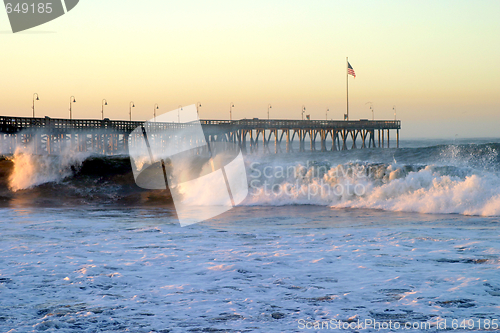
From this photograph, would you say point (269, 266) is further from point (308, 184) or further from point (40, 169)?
point (40, 169)

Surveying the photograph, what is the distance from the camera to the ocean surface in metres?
5.41

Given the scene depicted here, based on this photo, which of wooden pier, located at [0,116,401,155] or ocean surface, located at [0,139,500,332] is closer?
ocean surface, located at [0,139,500,332]

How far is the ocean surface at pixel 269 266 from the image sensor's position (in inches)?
213

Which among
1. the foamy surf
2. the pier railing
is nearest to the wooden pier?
the pier railing

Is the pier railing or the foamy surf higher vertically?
the pier railing

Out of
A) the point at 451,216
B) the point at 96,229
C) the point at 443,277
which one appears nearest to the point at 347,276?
the point at 443,277

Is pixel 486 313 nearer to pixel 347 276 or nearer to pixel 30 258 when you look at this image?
pixel 347 276

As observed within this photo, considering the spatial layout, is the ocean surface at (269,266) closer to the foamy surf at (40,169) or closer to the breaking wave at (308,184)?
the breaking wave at (308,184)

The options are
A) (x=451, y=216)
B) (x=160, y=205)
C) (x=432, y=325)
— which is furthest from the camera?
(x=160, y=205)

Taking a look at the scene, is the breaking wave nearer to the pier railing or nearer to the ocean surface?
the ocean surface

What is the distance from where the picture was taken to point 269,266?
25.8 ft

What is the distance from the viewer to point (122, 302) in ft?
19.7

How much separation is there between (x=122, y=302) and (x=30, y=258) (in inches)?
139

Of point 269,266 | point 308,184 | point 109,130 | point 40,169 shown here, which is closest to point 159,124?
point 109,130
